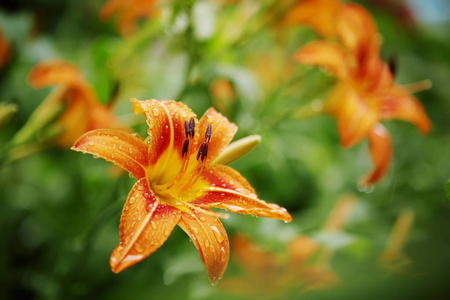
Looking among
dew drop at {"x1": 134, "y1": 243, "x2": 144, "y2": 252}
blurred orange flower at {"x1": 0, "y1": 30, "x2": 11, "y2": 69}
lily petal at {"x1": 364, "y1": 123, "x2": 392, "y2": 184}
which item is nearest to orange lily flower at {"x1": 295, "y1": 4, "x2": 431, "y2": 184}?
lily petal at {"x1": 364, "y1": 123, "x2": 392, "y2": 184}

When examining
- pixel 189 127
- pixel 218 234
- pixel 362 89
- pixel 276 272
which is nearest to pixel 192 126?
pixel 189 127

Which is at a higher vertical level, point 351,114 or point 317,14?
point 317,14

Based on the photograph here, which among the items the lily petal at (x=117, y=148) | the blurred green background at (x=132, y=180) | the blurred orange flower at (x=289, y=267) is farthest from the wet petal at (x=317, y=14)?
the lily petal at (x=117, y=148)

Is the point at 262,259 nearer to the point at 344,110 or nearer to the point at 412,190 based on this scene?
the point at 344,110

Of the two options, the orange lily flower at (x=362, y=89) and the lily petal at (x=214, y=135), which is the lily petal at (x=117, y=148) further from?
the orange lily flower at (x=362, y=89)

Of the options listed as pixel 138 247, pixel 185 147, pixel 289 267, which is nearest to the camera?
pixel 138 247

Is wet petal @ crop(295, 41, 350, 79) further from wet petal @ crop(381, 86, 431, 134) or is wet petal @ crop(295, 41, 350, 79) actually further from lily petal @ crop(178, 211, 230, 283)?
lily petal @ crop(178, 211, 230, 283)

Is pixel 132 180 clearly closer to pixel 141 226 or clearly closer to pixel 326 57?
pixel 141 226

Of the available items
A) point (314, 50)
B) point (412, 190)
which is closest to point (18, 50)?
point (314, 50)
